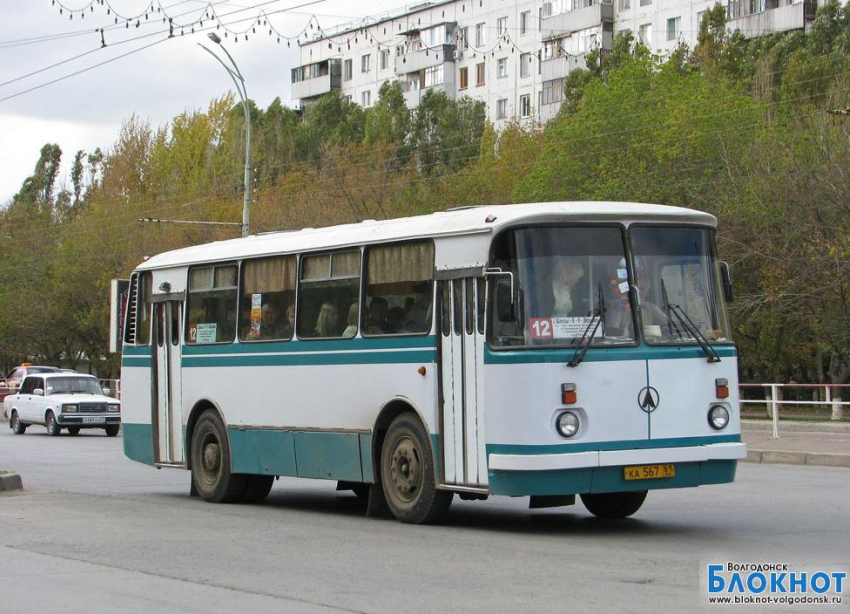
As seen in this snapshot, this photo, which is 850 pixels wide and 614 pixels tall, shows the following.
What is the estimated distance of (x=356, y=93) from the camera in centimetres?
9081

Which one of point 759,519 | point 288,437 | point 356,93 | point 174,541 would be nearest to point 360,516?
point 288,437

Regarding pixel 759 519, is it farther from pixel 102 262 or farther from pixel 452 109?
pixel 452 109

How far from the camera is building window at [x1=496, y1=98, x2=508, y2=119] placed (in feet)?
262

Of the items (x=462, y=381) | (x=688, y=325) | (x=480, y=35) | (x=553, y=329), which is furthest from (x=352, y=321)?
(x=480, y=35)

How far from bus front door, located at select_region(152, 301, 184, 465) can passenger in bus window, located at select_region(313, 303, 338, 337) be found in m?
3.25

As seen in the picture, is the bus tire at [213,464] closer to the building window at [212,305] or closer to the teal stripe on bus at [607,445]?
the building window at [212,305]

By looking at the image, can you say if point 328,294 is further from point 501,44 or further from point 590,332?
point 501,44

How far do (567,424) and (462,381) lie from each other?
1203 mm

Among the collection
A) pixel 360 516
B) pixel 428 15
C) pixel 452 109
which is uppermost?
pixel 428 15

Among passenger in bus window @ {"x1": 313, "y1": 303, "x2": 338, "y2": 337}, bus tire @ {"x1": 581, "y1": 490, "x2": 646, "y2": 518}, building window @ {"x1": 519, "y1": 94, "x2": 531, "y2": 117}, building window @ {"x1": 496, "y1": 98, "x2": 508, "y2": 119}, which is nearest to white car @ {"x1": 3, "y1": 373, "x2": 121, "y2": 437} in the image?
passenger in bus window @ {"x1": 313, "y1": 303, "x2": 338, "y2": 337}

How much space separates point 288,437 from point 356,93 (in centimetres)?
7655

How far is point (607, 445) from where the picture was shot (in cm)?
1236

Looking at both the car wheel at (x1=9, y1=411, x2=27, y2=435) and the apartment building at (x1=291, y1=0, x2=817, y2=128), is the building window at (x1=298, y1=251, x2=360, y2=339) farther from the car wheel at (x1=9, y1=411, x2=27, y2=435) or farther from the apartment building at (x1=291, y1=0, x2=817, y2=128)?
the apartment building at (x1=291, y1=0, x2=817, y2=128)

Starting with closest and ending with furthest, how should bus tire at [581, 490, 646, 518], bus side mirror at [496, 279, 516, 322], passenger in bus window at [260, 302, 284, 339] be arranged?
bus side mirror at [496, 279, 516, 322] → bus tire at [581, 490, 646, 518] → passenger in bus window at [260, 302, 284, 339]
